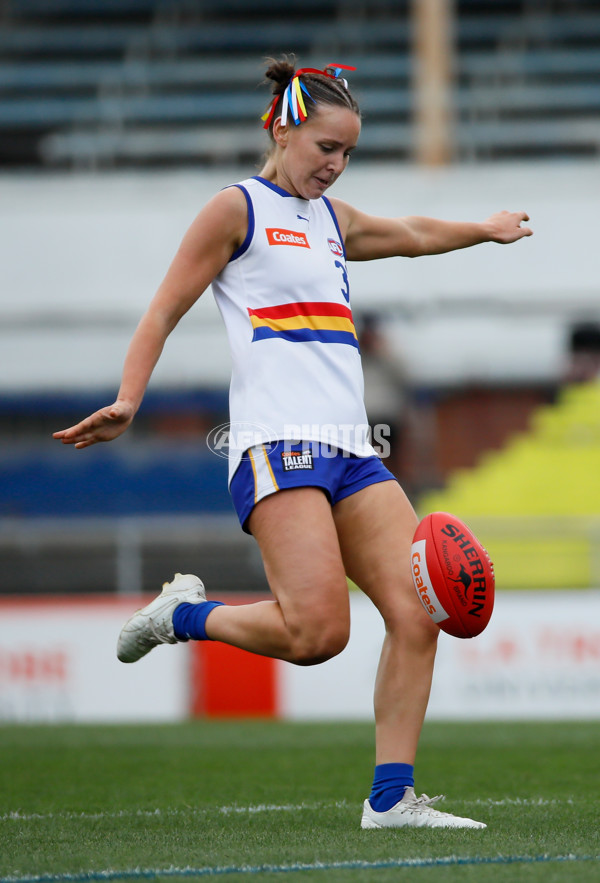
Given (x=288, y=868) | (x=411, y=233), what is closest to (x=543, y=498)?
(x=411, y=233)

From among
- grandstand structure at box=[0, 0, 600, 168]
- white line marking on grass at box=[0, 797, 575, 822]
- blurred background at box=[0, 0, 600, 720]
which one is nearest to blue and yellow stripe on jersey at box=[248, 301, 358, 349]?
white line marking on grass at box=[0, 797, 575, 822]

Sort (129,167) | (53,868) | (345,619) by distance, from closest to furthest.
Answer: (53,868) < (345,619) < (129,167)

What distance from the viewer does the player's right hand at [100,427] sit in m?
3.12

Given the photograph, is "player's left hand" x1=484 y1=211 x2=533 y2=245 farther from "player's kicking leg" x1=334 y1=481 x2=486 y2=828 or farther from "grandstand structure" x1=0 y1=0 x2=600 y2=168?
"grandstand structure" x1=0 y1=0 x2=600 y2=168

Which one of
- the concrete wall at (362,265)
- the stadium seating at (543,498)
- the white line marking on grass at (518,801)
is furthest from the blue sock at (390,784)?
the concrete wall at (362,265)

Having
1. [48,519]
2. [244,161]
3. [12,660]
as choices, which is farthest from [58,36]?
[12,660]

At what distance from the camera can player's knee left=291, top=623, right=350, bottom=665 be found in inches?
129

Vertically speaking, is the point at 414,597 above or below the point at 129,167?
below

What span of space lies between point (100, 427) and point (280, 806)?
1.63m

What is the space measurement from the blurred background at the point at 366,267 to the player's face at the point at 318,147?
10491mm

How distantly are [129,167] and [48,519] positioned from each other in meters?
4.91

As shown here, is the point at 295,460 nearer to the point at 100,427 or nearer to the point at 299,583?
the point at 299,583

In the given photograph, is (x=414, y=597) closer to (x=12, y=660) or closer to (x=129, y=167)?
(x=12, y=660)

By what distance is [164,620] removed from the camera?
11.7 feet
